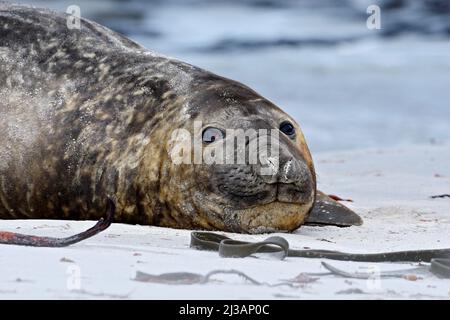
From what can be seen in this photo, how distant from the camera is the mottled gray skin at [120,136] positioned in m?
5.23

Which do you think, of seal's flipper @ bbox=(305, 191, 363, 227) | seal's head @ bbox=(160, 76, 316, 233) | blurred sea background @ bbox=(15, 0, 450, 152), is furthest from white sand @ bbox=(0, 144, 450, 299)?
blurred sea background @ bbox=(15, 0, 450, 152)

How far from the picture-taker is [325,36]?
741 inches

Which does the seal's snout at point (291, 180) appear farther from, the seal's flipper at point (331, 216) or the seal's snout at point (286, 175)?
the seal's flipper at point (331, 216)

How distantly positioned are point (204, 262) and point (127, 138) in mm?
1538

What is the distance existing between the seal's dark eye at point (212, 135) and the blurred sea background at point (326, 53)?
4742 mm

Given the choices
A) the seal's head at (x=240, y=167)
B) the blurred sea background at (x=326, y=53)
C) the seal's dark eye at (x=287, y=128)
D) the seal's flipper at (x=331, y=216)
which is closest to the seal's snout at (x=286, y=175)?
the seal's head at (x=240, y=167)

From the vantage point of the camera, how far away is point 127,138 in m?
5.64

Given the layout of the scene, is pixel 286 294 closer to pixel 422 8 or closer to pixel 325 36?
pixel 325 36

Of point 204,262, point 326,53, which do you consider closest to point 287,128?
point 204,262

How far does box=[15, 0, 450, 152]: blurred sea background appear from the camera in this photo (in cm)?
1186

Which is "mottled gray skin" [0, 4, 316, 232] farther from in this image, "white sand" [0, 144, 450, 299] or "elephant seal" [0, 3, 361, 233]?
"white sand" [0, 144, 450, 299]

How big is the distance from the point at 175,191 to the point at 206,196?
0.17 m
